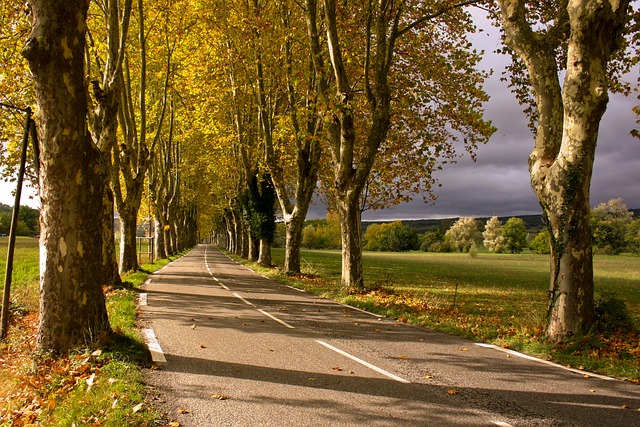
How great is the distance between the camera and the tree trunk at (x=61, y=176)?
6.16 meters

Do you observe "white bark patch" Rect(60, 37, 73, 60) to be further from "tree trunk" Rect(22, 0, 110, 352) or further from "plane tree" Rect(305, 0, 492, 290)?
"plane tree" Rect(305, 0, 492, 290)

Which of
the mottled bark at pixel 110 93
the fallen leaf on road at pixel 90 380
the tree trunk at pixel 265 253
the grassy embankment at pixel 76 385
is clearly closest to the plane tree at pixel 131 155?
the mottled bark at pixel 110 93

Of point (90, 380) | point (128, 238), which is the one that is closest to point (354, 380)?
point (90, 380)

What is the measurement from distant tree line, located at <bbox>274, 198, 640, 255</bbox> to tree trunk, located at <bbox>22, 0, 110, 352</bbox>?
78.6 metres

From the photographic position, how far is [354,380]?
582 centimetres

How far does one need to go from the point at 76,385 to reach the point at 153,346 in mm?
2065

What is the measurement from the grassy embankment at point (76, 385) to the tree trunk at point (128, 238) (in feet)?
36.7

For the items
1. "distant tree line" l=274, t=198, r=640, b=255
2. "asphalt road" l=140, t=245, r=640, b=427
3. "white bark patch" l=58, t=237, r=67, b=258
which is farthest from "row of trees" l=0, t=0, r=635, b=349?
"distant tree line" l=274, t=198, r=640, b=255

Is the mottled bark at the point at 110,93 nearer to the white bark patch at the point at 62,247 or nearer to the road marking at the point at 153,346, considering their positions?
the road marking at the point at 153,346

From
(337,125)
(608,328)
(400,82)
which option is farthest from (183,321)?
(400,82)

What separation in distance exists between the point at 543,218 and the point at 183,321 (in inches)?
306

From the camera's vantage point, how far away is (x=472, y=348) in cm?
803

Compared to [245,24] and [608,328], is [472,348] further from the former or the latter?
[245,24]

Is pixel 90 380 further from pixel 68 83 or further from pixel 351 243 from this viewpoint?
pixel 351 243
